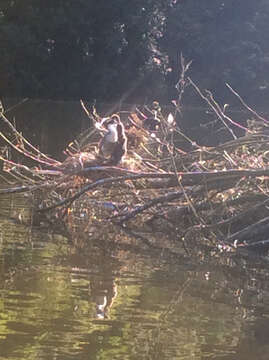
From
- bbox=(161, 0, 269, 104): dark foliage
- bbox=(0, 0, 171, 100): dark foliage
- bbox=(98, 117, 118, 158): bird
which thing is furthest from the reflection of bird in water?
bbox=(161, 0, 269, 104): dark foliage

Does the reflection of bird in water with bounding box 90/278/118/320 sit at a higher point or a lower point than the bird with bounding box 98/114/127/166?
lower

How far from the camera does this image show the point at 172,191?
867 cm

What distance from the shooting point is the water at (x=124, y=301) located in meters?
4.41

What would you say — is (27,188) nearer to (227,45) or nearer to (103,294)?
(103,294)

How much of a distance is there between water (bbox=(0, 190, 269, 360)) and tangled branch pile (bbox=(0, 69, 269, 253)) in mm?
590

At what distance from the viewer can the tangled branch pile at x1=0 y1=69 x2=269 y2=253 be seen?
25.3 ft

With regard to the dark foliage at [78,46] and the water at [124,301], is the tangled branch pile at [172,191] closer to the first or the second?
the water at [124,301]

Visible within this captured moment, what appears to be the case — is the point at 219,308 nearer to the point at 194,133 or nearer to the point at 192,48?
the point at 194,133

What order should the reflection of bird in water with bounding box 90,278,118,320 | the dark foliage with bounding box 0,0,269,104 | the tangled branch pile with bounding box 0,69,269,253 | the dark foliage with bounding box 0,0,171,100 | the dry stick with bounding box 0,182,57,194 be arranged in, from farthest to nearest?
1. the dark foliage with bounding box 0,0,269,104
2. the dark foliage with bounding box 0,0,171,100
3. the dry stick with bounding box 0,182,57,194
4. the tangled branch pile with bounding box 0,69,269,253
5. the reflection of bird in water with bounding box 90,278,118,320

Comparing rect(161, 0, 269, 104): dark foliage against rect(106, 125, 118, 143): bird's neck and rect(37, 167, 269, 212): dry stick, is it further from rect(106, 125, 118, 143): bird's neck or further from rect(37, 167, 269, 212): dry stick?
rect(37, 167, 269, 212): dry stick

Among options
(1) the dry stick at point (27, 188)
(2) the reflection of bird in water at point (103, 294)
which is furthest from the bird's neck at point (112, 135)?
(2) the reflection of bird in water at point (103, 294)

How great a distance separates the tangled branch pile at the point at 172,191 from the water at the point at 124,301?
1.94 feet

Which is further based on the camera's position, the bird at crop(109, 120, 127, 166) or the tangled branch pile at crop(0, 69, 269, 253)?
the bird at crop(109, 120, 127, 166)

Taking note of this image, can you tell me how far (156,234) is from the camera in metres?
8.36
